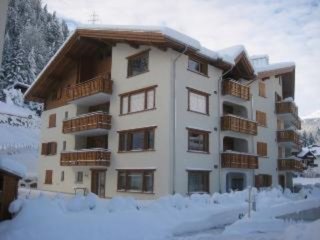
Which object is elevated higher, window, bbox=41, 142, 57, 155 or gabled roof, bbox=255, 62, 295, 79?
gabled roof, bbox=255, 62, 295, 79

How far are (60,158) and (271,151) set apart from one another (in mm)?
19044

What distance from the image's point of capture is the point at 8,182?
38.4 ft

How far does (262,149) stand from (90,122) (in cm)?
1522

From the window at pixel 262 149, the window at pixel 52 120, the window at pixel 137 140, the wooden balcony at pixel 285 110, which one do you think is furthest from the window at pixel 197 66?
the window at pixel 52 120

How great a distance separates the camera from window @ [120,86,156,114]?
2509 centimetres

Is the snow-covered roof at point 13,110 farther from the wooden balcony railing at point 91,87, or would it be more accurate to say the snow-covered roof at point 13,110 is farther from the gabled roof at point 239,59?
the gabled roof at point 239,59

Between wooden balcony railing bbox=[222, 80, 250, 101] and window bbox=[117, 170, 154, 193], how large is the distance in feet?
29.1

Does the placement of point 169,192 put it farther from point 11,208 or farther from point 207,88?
Result: point 11,208

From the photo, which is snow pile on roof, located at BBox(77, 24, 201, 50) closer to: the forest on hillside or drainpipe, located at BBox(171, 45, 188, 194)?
drainpipe, located at BBox(171, 45, 188, 194)

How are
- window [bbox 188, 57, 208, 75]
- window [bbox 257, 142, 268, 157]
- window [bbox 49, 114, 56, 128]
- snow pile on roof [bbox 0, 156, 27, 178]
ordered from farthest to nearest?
window [bbox 49, 114, 56, 128] → window [bbox 257, 142, 268, 157] → window [bbox 188, 57, 208, 75] → snow pile on roof [bbox 0, 156, 27, 178]

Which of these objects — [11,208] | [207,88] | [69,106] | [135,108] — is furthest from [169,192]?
[69,106]

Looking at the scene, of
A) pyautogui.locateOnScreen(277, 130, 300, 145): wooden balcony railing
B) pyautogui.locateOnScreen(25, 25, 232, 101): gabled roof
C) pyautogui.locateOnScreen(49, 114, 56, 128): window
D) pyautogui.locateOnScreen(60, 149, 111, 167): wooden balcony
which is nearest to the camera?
pyautogui.locateOnScreen(25, 25, 232, 101): gabled roof

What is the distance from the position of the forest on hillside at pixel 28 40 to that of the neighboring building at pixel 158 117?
47.6 metres

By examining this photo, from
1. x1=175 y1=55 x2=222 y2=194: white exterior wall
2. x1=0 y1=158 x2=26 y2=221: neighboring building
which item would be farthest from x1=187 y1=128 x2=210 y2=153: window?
x1=0 y1=158 x2=26 y2=221: neighboring building
